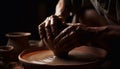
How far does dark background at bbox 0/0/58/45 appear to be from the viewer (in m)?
3.37

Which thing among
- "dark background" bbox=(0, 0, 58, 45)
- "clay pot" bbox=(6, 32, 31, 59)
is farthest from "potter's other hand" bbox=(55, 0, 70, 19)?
"dark background" bbox=(0, 0, 58, 45)

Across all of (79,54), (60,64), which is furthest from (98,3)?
(60,64)

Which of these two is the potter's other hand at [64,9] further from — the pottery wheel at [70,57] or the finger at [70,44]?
the finger at [70,44]

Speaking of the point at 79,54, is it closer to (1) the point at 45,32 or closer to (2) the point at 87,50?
(2) the point at 87,50

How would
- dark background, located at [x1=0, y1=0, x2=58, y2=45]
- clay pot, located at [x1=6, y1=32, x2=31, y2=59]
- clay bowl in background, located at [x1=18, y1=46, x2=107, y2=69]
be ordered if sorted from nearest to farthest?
clay bowl in background, located at [x1=18, y1=46, x2=107, y2=69]
clay pot, located at [x1=6, y1=32, x2=31, y2=59]
dark background, located at [x1=0, y1=0, x2=58, y2=45]

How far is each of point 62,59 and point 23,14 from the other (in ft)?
6.52

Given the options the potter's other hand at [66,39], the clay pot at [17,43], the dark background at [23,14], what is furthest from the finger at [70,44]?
the dark background at [23,14]

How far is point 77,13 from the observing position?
2.18m

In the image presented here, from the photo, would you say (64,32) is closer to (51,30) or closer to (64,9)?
(51,30)

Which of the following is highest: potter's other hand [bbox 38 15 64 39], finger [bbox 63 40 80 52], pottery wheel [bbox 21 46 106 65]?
potter's other hand [bbox 38 15 64 39]

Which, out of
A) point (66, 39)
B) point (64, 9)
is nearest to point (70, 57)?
point (66, 39)

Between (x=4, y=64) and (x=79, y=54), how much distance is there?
0.56 metres

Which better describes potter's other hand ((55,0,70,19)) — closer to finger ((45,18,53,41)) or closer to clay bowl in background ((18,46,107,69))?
clay bowl in background ((18,46,107,69))

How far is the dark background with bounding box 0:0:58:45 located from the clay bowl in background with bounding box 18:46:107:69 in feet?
5.46
